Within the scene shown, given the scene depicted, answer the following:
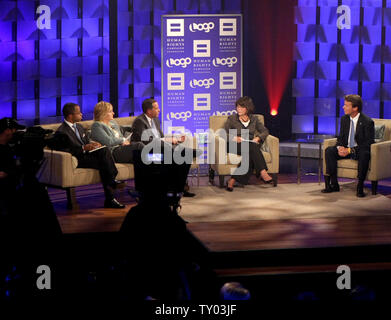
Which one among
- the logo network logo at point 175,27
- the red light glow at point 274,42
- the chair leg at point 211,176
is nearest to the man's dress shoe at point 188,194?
the chair leg at point 211,176

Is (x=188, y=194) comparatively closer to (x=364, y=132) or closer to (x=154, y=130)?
(x=154, y=130)

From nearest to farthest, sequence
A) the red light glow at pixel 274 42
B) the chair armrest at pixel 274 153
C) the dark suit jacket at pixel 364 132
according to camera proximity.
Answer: the dark suit jacket at pixel 364 132 → the chair armrest at pixel 274 153 → the red light glow at pixel 274 42

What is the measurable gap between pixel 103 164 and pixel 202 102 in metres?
2.29

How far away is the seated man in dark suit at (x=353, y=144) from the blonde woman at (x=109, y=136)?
2.17 metres

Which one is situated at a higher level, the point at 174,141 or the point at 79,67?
the point at 79,67

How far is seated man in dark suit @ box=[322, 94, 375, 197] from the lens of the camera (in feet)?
23.3

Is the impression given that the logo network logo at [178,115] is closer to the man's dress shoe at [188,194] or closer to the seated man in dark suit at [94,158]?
the man's dress shoe at [188,194]

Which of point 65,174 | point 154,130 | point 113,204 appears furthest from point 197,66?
point 65,174

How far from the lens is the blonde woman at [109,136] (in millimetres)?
6754

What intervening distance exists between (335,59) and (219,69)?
187cm

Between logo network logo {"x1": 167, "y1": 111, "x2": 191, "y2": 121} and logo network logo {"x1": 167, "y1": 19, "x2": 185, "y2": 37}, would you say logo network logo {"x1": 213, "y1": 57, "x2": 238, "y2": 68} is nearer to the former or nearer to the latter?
logo network logo {"x1": 167, "y1": 19, "x2": 185, "y2": 37}

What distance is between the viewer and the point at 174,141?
24.1 feet

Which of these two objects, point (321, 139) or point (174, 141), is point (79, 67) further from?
point (321, 139)
